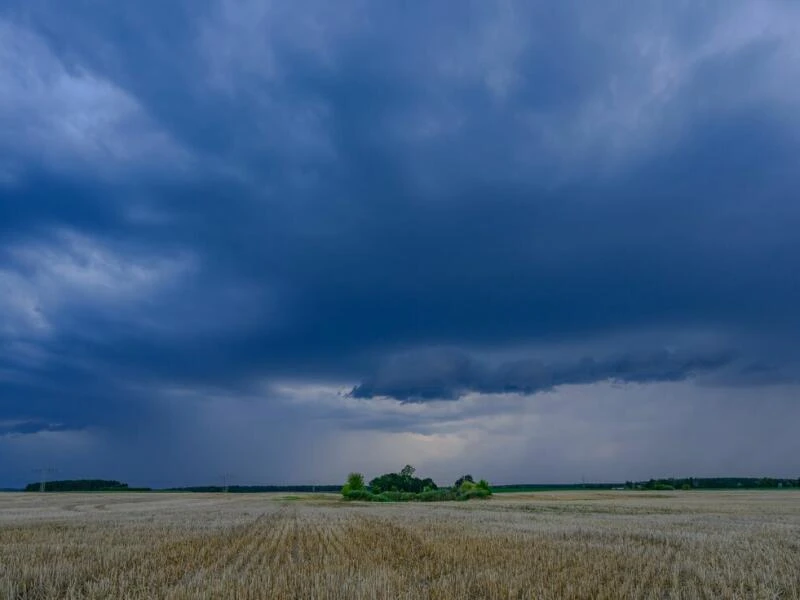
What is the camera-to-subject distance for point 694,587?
10953 mm

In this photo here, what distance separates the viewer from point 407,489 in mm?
133250

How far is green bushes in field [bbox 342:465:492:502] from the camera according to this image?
336ft

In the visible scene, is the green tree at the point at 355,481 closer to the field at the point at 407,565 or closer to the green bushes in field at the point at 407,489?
the green bushes in field at the point at 407,489

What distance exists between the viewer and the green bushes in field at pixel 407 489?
10244 centimetres

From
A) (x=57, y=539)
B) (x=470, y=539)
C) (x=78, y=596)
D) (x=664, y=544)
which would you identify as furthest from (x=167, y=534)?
(x=664, y=544)

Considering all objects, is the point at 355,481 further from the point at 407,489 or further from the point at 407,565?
the point at 407,565

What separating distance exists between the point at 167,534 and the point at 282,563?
1046 cm

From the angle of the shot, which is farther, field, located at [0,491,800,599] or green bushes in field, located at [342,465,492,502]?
green bushes in field, located at [342,465,492,502]

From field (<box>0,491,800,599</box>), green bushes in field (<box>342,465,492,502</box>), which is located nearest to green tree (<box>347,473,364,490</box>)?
green bushes in field (<box>342,465,492,502</box>)

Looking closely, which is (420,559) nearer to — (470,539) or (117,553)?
(470,539)

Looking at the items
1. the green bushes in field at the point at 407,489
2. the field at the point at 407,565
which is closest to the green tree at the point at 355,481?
the green bushes in field at the point at 407,489

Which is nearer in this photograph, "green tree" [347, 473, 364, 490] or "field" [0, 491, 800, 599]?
"field" [0, 491, 800, 599]

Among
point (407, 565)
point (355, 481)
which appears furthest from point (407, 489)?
point (407, 565)

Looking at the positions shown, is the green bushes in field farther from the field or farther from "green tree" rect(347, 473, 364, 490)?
the field
